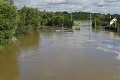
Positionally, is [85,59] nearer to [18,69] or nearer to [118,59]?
[118,59]

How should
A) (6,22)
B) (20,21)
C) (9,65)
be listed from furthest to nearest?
(20,21) → (6,22) → (9,65)

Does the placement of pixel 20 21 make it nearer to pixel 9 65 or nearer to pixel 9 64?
pixel 9 64

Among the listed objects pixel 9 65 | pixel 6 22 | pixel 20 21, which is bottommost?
pixel 9 65

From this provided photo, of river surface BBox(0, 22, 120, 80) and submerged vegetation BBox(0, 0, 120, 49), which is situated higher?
submerged vegetation BBox(0, 0, 120, 49)

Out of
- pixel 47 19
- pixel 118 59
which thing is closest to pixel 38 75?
pixel 118 59

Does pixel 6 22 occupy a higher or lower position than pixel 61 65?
higher

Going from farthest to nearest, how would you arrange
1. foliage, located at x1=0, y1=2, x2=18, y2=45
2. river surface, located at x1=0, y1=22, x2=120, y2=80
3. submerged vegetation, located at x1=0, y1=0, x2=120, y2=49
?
submerged vegetation, located at x1=0, y1=0, x2=120, y2=49, foliage, located at x1=0, y1=2, x2=18, y2=45, river surface, located at x1=0, y1=22, x2=120, y2=80

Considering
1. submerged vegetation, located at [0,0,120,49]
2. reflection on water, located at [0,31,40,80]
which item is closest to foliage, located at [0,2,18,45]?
submerged vegetation, located at [0,0,120,49]

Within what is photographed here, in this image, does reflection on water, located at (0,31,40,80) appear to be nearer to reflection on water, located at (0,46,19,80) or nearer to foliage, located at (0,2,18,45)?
reflection on water, located at (0,46,19,80)

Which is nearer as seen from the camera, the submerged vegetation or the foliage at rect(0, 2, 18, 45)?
the foliage at rect(0, 2, 18, 45)

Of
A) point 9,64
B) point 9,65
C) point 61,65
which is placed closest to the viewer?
point 61,65

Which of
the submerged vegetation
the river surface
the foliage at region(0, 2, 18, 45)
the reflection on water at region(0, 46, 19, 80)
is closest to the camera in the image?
the river surface

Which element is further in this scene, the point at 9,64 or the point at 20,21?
the point at 20,21

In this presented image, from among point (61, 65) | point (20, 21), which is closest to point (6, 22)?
point (61, 65)
